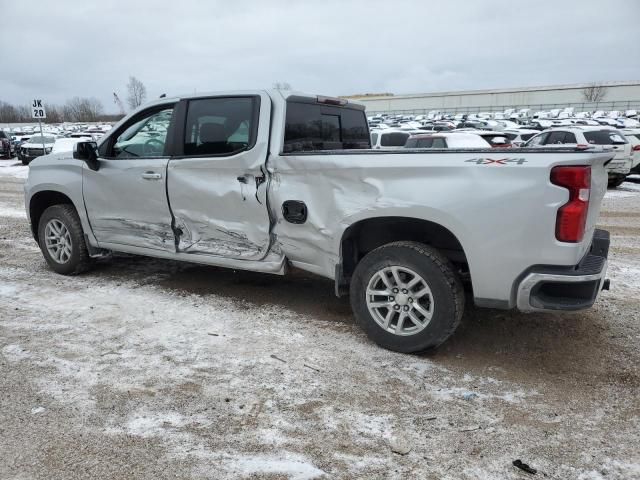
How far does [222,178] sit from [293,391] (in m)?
1.99

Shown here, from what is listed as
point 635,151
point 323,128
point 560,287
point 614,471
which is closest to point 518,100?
point 635,151

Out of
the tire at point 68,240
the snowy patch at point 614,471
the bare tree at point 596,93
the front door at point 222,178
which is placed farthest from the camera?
the bare tree at point 596,93

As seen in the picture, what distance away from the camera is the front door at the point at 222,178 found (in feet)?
14.2

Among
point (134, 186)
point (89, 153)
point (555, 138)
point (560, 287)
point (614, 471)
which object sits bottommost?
point (614, 471)

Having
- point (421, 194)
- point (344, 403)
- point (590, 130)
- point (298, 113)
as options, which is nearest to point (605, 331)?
point (421, 194)

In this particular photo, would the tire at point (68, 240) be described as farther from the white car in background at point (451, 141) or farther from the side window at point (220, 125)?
the white car in background at point (451, 141)

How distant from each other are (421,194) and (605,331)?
212 centimetres

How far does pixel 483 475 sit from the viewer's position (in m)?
2.53

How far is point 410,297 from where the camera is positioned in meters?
3.70

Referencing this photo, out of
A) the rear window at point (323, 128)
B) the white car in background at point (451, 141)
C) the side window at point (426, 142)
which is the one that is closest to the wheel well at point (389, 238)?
the rear window at point (323, 128)

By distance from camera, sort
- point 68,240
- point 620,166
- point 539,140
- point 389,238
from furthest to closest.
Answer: point 539,140 → point 620,166 → point 68,240 → point 389,238

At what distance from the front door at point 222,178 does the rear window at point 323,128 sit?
27 centimetres

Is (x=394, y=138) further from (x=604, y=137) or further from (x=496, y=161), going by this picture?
(x=496, y=161)

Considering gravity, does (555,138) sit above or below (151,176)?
below
